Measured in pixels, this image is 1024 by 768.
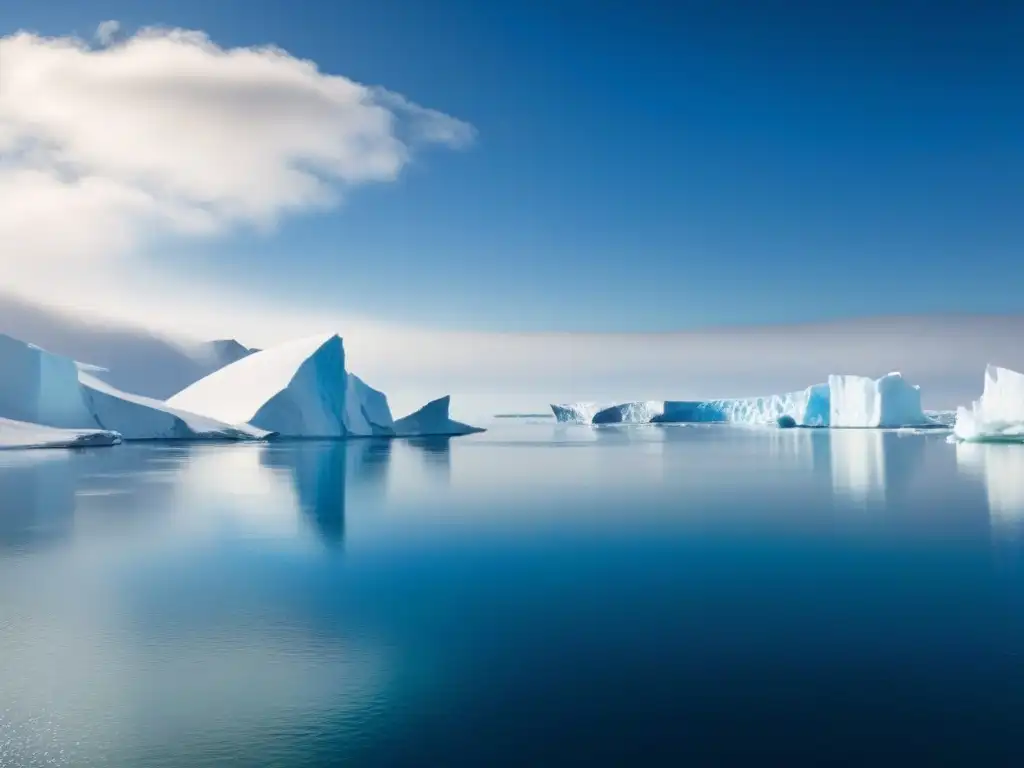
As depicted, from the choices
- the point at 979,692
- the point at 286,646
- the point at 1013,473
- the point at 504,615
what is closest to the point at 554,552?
the point at 504,615

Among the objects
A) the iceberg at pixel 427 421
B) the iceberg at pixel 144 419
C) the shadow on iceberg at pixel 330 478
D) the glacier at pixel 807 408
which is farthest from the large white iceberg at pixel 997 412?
the iceberg at pixel 144 419

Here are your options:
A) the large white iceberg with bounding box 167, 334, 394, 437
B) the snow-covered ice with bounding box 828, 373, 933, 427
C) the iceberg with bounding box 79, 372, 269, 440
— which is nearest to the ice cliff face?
the large white iceberg with bounding box 167, 334, 394, 437

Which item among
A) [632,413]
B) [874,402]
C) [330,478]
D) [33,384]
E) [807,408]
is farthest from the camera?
[632,413]

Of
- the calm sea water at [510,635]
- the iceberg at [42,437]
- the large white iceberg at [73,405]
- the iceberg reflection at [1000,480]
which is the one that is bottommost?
the calm sea water at [510,635]

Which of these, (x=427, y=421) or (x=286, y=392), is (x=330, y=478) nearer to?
(x=286, y=392)

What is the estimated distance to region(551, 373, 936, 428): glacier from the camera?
171ft

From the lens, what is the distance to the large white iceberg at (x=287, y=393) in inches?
1481

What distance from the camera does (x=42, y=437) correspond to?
1156 inches

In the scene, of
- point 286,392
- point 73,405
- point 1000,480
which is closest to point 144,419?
point 73,405

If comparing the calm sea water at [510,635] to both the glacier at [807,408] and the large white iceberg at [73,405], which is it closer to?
the large white iceberg at [73,405]

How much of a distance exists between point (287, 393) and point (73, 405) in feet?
28.8

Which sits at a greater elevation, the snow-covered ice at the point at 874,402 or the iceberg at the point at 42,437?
the snow-covered ice at the point at 874,402

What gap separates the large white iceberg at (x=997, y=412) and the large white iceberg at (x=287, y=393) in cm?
2819

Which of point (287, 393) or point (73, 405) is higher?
point (287, 393)
